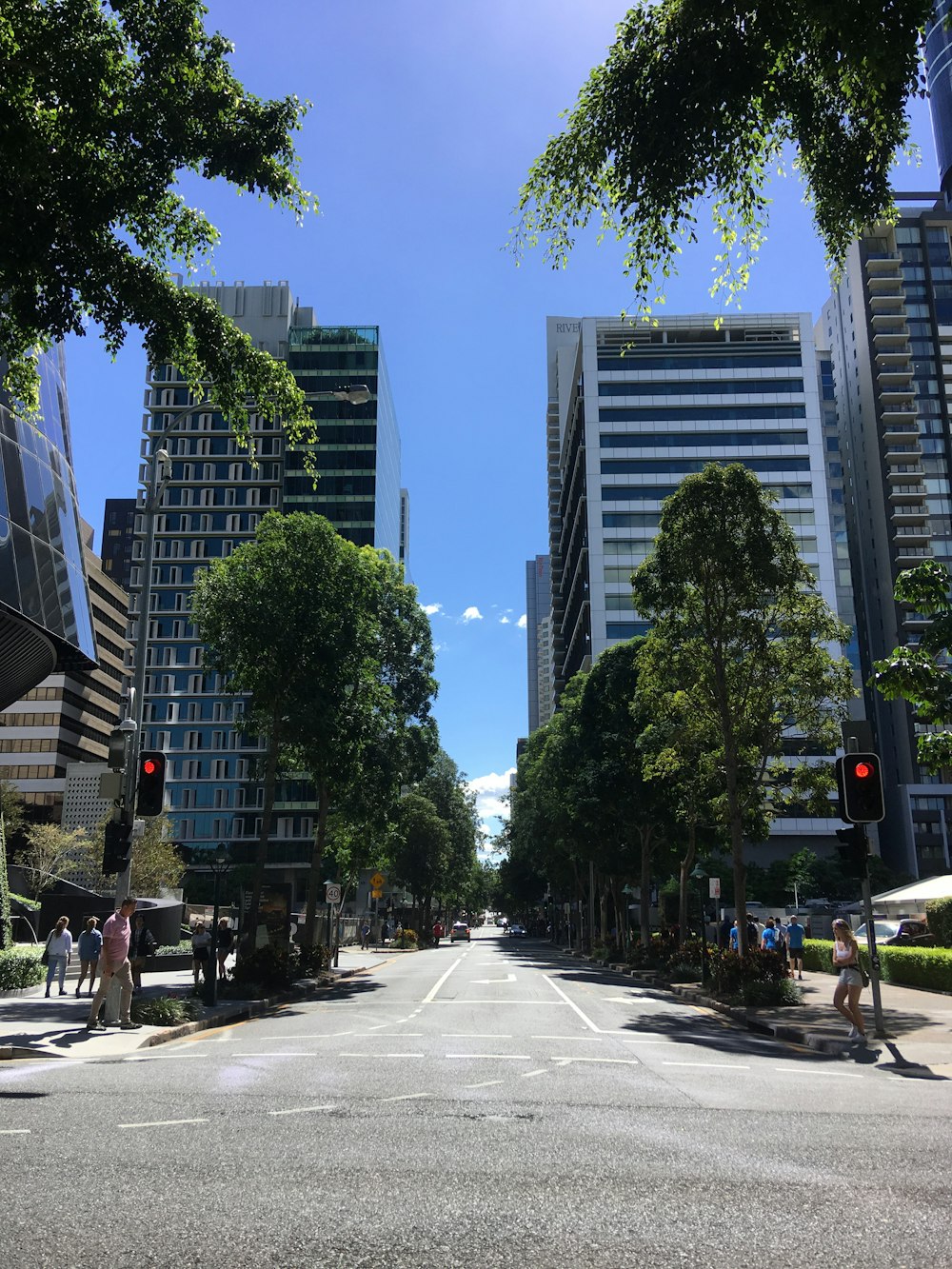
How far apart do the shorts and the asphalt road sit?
1.79 m

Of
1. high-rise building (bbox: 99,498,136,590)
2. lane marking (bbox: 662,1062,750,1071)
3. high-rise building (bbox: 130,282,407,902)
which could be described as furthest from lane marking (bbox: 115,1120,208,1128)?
high-rise building (bbox: 99,498,136,590)

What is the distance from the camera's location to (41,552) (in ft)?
89.2

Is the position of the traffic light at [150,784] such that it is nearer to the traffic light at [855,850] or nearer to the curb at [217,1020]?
the curb at [217,1020]

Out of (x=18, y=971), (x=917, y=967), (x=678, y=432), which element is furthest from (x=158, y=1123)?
(x=678, y=432)

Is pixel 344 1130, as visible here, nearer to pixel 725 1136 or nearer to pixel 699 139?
pixel 725 1136

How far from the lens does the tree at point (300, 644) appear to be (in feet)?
85.5

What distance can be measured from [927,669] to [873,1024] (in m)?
6.15

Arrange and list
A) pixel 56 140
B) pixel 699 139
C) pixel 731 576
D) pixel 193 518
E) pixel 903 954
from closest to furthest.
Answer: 1. pixel 699 139
2. pixel 56 140
3. pixel 731 576
4. pixel 903 954
5. pixel 193 518

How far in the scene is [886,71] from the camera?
7.64 metres

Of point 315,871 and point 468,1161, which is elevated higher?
point 315,871

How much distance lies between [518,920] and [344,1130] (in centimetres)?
18092

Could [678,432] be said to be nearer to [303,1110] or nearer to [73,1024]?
[73,1024]

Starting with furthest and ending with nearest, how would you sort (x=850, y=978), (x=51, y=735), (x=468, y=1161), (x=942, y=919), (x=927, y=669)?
(x=51, y=735), (x=942, y=919), (x=927, y=669), (x=850, y=978), (x=468, y=1161)

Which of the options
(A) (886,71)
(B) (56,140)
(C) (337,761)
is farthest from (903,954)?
(B) (56,140)
